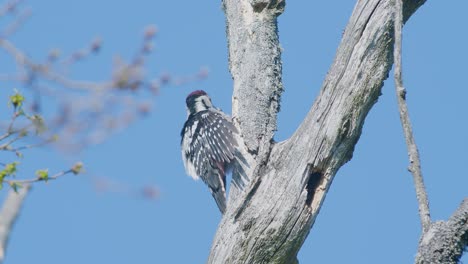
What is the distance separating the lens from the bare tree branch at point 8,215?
92.6 inches

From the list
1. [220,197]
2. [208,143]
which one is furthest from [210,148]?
[220,197]

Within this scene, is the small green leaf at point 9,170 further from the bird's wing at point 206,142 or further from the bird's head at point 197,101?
the bird's head at point 197,101

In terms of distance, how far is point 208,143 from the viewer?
243 inches

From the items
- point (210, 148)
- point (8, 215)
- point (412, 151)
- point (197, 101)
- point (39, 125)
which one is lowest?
point (8, 215)

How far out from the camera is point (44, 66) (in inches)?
134

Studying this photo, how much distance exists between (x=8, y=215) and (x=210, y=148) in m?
3.74

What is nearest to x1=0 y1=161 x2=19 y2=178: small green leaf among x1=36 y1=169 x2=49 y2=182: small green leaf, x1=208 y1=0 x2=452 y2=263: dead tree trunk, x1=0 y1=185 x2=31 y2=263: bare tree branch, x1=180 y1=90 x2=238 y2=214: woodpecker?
x1=36 y1=169 x2=49 y2=182: small green leaf

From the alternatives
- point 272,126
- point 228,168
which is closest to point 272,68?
point 272,126

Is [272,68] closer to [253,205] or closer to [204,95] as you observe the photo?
[253,205]

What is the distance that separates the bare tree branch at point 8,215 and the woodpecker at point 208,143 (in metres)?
2.93

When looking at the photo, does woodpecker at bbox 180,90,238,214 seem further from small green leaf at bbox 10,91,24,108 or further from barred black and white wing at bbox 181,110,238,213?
small green leaf at bbox 10,91,24,108

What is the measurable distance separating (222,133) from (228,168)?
0.24 m

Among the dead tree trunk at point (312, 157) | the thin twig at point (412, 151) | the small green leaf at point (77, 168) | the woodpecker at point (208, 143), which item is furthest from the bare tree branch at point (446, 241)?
the woodpecker at point (208, 143)

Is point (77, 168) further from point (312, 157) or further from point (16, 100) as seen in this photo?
point (312, 157)
